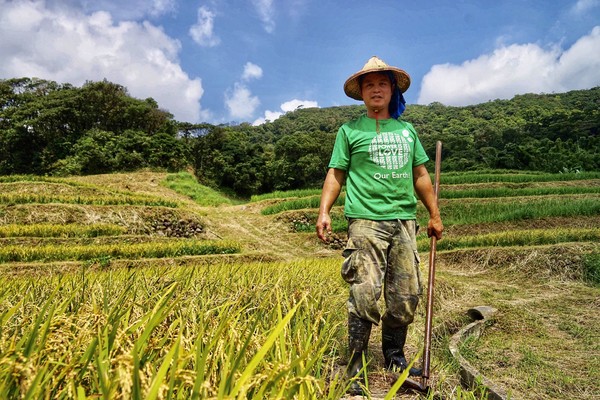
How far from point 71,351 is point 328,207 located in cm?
169

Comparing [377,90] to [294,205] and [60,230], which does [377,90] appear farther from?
[294,205]

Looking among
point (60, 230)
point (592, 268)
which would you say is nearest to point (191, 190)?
point (60, 230)

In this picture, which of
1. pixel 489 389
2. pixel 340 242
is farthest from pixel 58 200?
pixel 489 389

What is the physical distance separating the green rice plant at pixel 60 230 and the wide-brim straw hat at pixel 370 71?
9.83 m

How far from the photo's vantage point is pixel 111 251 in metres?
8.42

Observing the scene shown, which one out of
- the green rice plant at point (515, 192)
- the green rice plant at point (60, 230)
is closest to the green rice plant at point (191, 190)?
the green rice plant at point (60, 230)

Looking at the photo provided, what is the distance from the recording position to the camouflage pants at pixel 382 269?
232 cm

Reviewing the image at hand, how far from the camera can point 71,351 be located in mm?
1266

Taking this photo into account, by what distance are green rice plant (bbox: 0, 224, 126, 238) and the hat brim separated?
32.3 ft

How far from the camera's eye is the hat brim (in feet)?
8.45

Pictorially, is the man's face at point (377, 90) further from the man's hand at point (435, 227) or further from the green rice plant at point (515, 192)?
the green rice plant at point (515, 192)

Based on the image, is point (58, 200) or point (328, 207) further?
point (58, 200)

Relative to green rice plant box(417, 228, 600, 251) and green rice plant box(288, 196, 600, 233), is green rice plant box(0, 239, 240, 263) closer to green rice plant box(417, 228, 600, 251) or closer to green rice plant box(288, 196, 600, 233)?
green rice plant box(288, 196, 600, 233)

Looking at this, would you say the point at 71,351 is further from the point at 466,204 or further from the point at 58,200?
the point at 466,204
